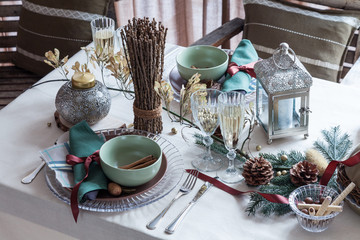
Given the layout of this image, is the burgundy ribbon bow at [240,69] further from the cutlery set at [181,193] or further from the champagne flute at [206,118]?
the cutlery set at [181,193]

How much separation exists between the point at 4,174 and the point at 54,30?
3.57 feet

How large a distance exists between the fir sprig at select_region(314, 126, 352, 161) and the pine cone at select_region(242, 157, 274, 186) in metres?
0.18

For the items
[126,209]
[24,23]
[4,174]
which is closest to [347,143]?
[126,209]

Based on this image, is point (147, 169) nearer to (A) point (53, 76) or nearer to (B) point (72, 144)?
(B) point (72, 144)

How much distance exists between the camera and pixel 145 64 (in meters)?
1.14

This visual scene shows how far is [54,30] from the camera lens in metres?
2.07

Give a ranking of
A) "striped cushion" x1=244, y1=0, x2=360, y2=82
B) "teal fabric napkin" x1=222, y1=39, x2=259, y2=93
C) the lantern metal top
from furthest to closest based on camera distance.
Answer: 1. "striped cushion" x1=244, y1=0, x2=360, y2=82
2. "teal fabric napkin" x1=222, y1=39, x2=259, y2=93
3. the lantern metal top

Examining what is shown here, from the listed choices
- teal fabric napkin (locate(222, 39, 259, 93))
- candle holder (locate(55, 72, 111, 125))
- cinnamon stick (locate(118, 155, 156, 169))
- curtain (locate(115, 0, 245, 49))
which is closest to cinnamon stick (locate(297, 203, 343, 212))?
cinnamon stick (locate(118, 155, 156, 169))

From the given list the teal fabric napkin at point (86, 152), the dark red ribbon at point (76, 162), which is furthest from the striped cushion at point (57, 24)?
the dark red ribbon at point (76, 162)

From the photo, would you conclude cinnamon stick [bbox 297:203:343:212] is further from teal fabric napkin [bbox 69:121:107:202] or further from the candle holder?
the candle holder

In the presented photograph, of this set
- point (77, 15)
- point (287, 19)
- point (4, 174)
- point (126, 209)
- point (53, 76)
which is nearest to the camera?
point (126, 209)

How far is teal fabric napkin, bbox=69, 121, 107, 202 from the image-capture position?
1.01m

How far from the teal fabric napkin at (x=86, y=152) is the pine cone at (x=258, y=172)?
317mm

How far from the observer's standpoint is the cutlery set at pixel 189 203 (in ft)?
3.17
